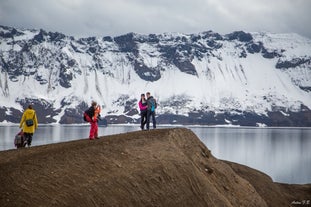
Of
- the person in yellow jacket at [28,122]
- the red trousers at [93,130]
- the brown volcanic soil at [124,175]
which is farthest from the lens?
the red trousers at [93,130]

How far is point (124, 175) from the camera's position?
902 inches

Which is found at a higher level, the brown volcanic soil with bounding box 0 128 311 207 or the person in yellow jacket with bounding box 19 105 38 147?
the person in yellow jacket with bounding box 19 105 38 147

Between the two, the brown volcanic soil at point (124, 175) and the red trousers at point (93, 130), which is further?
the red trousers at point (93, 130)

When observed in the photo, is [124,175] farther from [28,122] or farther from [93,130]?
[28,122]

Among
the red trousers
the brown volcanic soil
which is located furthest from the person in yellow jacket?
the red trousers

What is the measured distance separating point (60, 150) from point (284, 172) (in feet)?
272

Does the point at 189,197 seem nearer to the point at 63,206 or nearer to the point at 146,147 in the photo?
the point at 146,147

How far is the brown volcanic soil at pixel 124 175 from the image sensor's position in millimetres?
18859

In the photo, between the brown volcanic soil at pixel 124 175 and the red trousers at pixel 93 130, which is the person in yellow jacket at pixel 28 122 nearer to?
the brown volcanic soil at pixel 124 175

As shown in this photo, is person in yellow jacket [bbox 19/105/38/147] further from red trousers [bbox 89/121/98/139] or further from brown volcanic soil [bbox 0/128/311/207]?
red trousers [bbox 89/121/98/139]

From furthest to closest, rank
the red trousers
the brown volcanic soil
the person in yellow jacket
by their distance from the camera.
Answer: the red trousers
the person in yellow jacket
the brown volcanic soil

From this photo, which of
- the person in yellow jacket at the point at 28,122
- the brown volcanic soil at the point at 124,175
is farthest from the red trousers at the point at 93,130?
the person in yellow jacket at the point at 28,122

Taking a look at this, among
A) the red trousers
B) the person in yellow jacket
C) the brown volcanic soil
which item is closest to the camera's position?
the brown volcanic soil

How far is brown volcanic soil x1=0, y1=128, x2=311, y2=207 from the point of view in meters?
18.9
